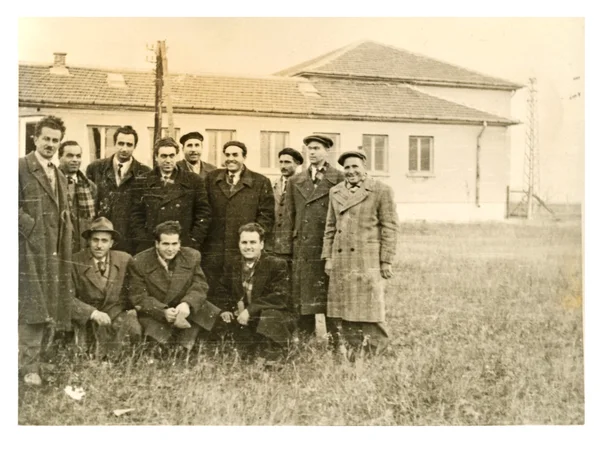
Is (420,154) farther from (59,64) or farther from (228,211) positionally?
(59,64)

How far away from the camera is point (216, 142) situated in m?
6.02

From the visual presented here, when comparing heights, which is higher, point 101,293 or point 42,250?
point 42,250

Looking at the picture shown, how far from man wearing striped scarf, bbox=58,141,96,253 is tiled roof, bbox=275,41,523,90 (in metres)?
1.91

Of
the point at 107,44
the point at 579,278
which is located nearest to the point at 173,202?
the point at 107,44

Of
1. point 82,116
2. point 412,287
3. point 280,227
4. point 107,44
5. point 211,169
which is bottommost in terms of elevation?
point 412,287

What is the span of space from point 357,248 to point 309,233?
0.43 metres

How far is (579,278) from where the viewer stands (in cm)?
618

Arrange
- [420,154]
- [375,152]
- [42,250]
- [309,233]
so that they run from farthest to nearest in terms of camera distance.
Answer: [420,154] → [375,152] → [309,233] → [42,250]

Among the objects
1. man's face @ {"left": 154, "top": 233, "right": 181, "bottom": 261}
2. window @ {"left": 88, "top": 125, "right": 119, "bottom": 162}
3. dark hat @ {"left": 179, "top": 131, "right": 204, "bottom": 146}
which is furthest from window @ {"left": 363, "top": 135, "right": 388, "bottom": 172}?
window @ {"left": 88, "top": 125, "right": 119, "bottom": 162}

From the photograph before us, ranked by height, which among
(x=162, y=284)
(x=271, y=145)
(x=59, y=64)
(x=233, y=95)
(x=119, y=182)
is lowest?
(x=162, y=284)

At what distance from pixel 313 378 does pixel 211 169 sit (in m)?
1.98

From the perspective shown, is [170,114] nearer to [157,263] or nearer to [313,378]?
[157,263]

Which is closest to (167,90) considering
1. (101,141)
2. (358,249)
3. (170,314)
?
(101,141)

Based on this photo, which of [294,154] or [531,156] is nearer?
[294,154]
